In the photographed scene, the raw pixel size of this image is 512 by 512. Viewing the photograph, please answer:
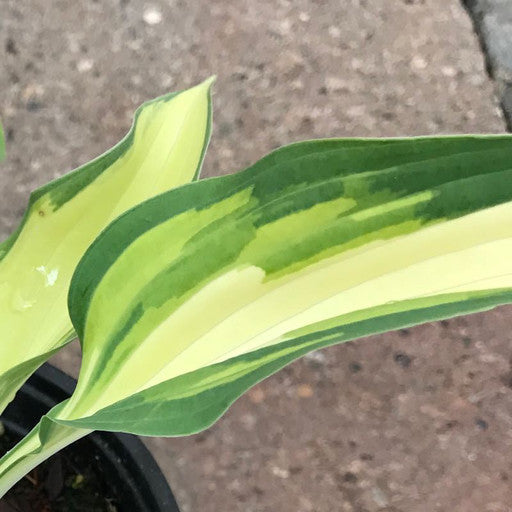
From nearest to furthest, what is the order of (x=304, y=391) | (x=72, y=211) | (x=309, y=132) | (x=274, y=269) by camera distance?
(x=274, y=269) → (x=72, y=211) → (x=304, y=391) → (x=309, y=132)

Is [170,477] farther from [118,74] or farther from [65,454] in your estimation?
[118,74]

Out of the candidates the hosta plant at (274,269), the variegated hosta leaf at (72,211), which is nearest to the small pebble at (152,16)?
the variegated hosta leaf at (72,211)

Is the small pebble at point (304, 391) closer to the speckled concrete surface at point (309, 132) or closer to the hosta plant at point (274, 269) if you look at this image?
the speckled concrete surface at point (309, 132)

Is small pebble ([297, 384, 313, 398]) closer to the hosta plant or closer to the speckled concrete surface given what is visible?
the speckled concrete surface

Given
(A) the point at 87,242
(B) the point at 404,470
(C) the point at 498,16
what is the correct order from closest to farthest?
(A) the point at 87,242, (B) the point at 404,470, (C) the point at 498,16

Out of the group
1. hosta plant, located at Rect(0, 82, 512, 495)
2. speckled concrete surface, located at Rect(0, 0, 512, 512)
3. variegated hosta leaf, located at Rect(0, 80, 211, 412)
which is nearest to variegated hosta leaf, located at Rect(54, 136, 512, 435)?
hosta plant, located at Rect(0, 82, 512, 495)

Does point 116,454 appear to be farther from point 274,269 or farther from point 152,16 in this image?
point 152,16

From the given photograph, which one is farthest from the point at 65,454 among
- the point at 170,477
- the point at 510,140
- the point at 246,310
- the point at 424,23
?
the point at 424,23

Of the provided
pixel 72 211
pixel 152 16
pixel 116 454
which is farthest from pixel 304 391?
pixel 152 16
